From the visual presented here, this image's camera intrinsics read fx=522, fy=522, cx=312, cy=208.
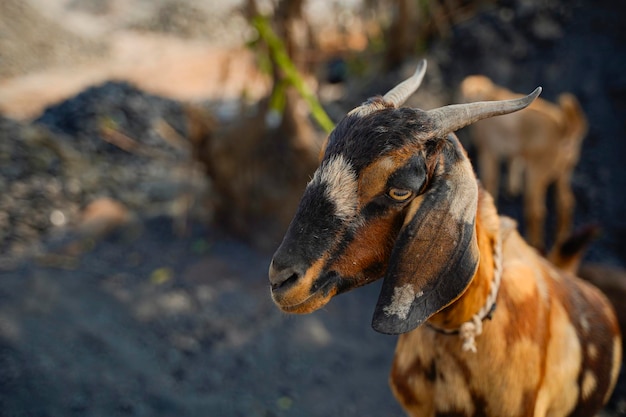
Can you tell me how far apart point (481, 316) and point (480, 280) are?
0.16 m

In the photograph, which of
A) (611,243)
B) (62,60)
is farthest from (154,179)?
(62,60)

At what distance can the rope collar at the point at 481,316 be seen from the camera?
210 cm

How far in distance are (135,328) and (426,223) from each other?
4301mm

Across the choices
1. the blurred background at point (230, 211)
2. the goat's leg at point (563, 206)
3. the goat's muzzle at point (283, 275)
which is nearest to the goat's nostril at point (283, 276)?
the goat's muzzle at point (283, 275)

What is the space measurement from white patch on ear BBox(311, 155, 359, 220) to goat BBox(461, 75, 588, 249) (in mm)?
5179

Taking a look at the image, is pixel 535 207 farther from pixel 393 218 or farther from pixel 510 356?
pixel 393 218

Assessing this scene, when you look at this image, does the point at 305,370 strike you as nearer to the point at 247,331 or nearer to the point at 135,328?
the point at 247,331

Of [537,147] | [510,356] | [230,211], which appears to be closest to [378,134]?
[510,356]

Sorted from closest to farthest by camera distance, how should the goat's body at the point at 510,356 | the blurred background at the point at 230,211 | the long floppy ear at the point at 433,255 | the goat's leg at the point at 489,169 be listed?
the long floppy ear at the point at 433,255
the goat's body at the point at 510,356
the blurred background at the point at 230,211
the goat's leg at the point at 489,169

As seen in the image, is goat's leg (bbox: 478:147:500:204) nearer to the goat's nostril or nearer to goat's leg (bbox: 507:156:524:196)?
goat's leg (bbox: 507:156:524:196)

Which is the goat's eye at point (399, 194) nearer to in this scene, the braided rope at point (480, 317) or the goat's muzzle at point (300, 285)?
the goat's muzzle at point (300, 285)

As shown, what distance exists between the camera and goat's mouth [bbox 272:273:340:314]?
1919mm

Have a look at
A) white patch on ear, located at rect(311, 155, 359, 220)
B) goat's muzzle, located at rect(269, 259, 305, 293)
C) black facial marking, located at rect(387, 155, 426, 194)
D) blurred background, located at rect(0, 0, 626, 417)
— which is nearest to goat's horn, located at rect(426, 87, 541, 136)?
black facial marking, located at rect(387, 155, 426, 194)

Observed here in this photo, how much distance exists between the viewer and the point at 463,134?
8133mm
